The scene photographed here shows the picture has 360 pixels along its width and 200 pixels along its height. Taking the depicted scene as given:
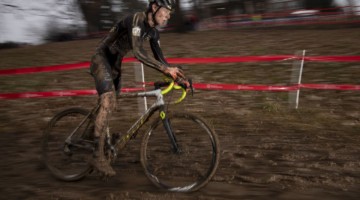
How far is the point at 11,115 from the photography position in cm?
793

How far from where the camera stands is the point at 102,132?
3740 mm

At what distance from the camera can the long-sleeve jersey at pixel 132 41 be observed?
11.2ft

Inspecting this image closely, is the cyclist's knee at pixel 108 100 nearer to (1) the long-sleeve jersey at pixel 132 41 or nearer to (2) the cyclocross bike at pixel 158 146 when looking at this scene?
(2) the cyclocross bike at pixel 158 146

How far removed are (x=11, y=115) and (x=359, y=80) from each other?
8698 mm

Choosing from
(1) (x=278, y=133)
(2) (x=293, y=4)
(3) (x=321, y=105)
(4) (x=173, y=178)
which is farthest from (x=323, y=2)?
(4) (x=173, y=178)

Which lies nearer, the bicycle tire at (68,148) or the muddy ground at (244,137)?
the muddy ground at (244,137)

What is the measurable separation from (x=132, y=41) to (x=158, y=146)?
1179 mm

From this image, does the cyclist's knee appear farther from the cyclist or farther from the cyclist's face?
the cyclist's face

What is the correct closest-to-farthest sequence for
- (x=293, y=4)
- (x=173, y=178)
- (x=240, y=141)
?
(x=173, y=178)
(x=240, y=141)
(x=293, y=4)

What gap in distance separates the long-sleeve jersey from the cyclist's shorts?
101 mm

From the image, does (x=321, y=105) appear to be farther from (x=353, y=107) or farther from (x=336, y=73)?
(x=336, y=73)

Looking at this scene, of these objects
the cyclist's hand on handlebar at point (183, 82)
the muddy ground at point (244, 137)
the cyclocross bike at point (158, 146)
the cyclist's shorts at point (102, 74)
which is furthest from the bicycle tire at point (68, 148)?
the cyclist's hand on handlebar at point (183, 82)

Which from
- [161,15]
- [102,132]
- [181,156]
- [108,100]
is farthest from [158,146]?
[161,15]

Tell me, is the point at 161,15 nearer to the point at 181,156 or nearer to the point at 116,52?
the point at 116,52
